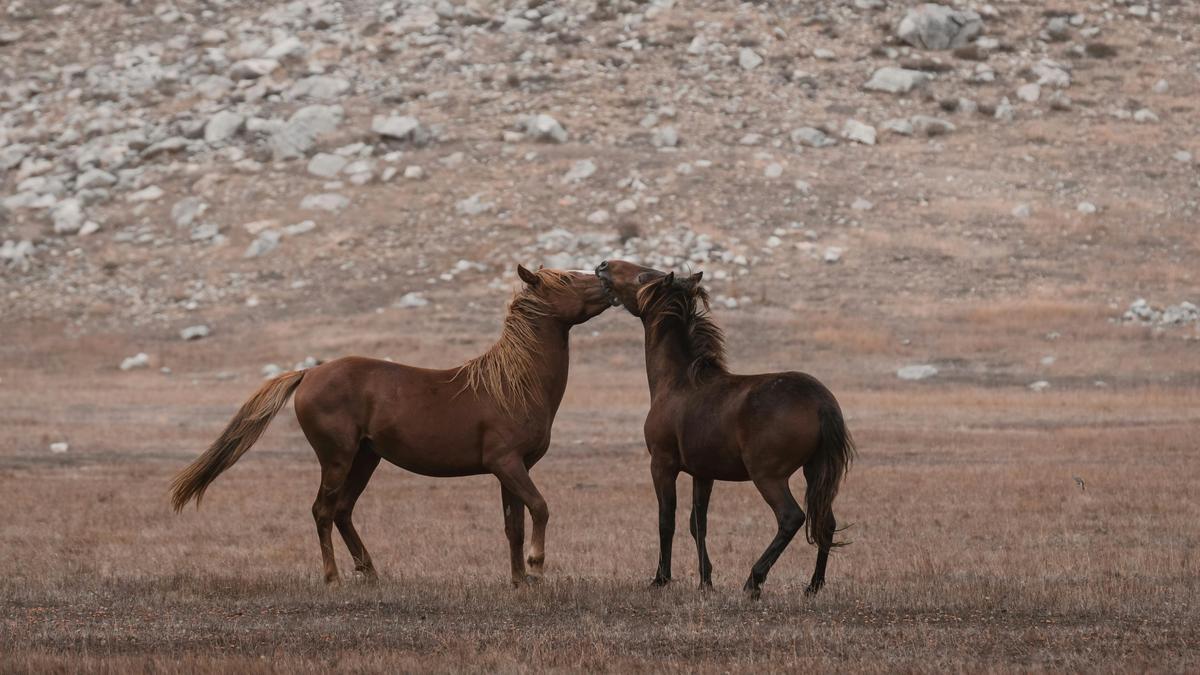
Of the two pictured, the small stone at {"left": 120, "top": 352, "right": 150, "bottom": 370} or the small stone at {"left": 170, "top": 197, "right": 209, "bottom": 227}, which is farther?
the small stone at {"left": 170, "top": 197, "right": 209, "bottom": 227}

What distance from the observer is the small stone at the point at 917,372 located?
3353cm

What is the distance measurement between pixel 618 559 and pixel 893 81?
130ft

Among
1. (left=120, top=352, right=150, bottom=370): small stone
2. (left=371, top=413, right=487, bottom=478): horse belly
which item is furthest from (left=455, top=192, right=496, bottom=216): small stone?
(left=371, top=413, right=487, bottom=478): horse belly

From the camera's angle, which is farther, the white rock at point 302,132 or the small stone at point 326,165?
the white rock at point 302,132

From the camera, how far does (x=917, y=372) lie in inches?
1329

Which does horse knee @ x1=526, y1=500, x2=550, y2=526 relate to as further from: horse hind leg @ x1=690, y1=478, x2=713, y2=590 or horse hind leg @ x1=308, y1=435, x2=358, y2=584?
horse hind leg @ x1=308, y1=435, x2=358, y2=584

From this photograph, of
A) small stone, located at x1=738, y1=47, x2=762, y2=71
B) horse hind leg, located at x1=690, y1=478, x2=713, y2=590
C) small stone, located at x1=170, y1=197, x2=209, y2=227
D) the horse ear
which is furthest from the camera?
small stone, located at x1=738, y1=47, x2=762, y2=71

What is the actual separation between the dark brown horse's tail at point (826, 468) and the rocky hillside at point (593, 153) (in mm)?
29882

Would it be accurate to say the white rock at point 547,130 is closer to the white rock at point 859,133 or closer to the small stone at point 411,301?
the small stone at point 411,301

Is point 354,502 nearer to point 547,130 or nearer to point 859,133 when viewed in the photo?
point 547,130

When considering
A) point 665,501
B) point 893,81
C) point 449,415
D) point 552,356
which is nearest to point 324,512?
point 449,415

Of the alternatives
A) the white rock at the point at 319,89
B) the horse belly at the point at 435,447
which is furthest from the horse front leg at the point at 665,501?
the white rock at the point at 319,89

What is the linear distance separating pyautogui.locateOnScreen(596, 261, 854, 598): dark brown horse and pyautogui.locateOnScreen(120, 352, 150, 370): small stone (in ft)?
95.5

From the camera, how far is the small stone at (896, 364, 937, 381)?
33531 mm
